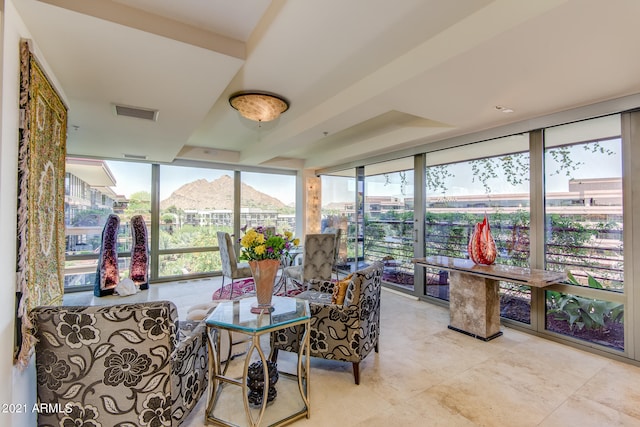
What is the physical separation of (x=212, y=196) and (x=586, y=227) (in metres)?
6.08

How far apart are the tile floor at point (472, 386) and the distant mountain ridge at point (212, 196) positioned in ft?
10.7

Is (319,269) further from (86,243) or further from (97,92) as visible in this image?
(86,243)

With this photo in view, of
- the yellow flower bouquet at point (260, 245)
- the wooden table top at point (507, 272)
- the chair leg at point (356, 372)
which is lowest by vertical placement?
the chair leg at point (356, 372)

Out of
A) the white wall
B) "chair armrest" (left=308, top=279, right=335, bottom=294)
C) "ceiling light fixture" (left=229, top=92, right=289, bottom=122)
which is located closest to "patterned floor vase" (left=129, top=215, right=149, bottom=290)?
"ceiling light fixture" (left=229, top=92, right=289, bottom=122)

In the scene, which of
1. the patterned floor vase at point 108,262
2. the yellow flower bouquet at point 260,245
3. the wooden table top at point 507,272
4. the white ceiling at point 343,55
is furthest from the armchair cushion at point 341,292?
the patterned floor vase at point 108,262

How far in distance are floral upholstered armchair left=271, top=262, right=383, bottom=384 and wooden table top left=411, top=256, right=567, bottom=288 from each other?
135 centimetres

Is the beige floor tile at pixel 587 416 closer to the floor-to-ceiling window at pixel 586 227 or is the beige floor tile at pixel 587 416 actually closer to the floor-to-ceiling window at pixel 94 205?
the floor-to-ceiling window at pixel 586 227

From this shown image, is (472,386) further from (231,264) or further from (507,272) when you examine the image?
(231,264)

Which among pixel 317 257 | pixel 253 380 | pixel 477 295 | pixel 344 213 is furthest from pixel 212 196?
pixel 477 295

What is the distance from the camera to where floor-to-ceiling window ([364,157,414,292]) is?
4918 millimetres

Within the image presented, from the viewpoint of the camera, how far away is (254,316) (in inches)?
78.6

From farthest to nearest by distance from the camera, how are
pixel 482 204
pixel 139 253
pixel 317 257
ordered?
pixel 139 253, pixel 317 257, pixel 482 204

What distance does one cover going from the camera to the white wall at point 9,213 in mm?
1276

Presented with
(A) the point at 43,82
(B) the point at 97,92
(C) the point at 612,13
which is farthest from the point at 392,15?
(B) the point at 97,92
